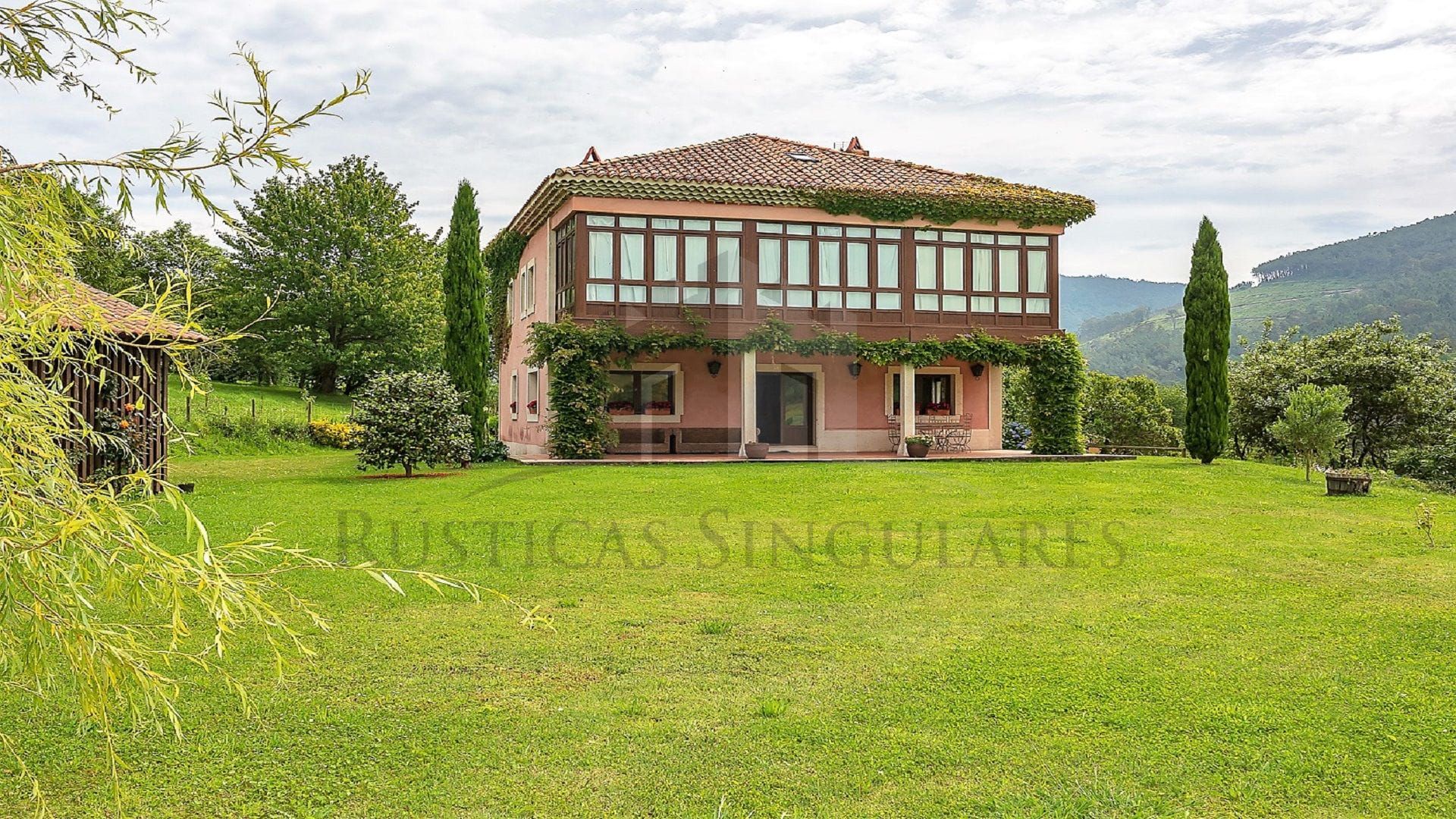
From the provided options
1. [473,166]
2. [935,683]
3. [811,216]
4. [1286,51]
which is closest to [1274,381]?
[1286,51]

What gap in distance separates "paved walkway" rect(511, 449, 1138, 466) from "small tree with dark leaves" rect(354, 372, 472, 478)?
84.8 inches

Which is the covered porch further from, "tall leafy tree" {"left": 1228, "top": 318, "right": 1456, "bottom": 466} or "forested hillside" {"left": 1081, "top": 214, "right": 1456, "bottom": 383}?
"forested hillside" {"left": 1081, "top": 214, "right": 1456, "bottom": 383}

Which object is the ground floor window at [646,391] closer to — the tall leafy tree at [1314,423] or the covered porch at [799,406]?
the covered porch at [799,406]

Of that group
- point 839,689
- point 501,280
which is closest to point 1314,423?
point 839,689

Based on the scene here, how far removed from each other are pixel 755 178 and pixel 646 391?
16.7ft

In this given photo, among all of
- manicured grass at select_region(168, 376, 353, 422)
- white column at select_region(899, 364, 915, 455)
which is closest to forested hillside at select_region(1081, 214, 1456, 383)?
white column at select_region(899, 364, 915, 455)

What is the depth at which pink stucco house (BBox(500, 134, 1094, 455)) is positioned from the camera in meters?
20.5

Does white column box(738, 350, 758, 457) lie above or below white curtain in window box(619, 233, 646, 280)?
below

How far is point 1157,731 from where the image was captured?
14.7 feet

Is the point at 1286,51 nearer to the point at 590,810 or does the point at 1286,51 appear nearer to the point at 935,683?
the point at 935,683

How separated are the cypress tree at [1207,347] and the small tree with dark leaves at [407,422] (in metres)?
14.1

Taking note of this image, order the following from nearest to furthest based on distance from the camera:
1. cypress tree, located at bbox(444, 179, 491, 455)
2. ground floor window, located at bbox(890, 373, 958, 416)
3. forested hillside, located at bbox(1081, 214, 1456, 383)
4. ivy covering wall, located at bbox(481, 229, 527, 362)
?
cypress tree, located at bbox(444, 179, 491, 455) < ground floor window, located at bbox(890, 373, 958, 416) < ivy covering wall, located at bbox(481, 229, 527, 362) < forested hillside, located at bbox(1081, 214, 1456, 383)

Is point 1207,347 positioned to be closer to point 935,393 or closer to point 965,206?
point 965,206

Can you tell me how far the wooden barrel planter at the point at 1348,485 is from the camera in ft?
46.9
